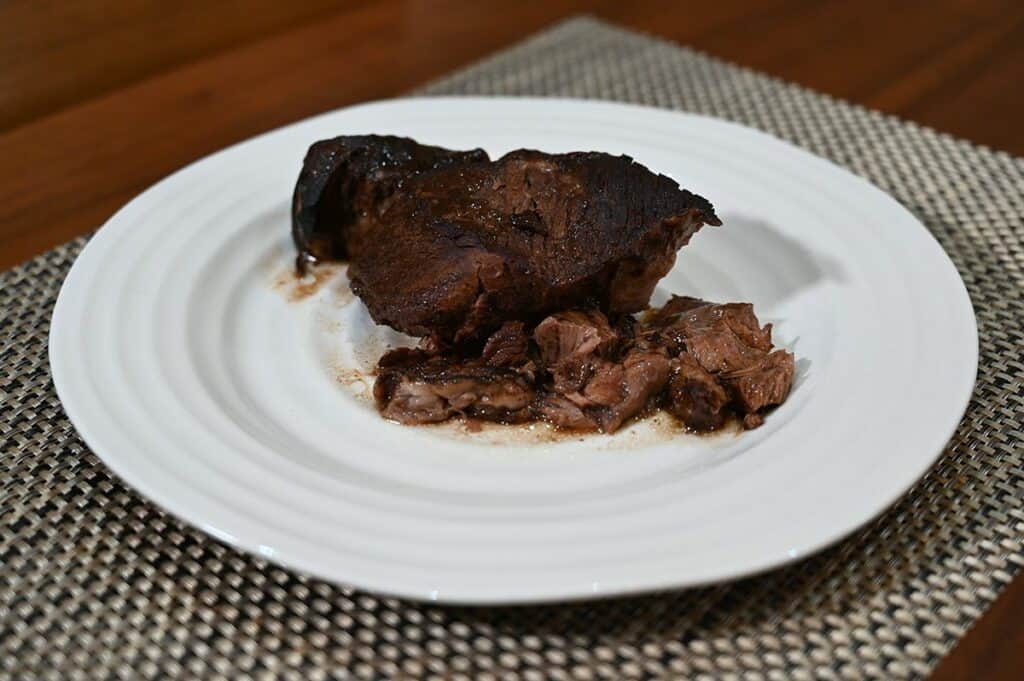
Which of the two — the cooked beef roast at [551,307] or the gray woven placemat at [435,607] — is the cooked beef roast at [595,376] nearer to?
the cooked beef roast at [551,307]

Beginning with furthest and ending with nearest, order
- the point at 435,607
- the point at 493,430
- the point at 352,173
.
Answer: the point at 352,173
the point at 493,430
the point at 435,607

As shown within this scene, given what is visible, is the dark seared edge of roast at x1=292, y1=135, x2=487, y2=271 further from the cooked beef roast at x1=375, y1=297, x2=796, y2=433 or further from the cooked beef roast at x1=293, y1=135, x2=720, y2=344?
the cooked beef roast at x1=375, y1=297, x2=796, y2=433

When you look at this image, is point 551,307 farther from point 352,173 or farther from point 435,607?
point 435,607

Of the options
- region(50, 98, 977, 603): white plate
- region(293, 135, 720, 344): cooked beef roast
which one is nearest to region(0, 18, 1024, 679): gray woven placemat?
region(50, 98, 977, 603): white plate

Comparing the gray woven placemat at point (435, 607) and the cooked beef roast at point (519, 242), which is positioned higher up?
the cooked beef roast at point (519, 242)

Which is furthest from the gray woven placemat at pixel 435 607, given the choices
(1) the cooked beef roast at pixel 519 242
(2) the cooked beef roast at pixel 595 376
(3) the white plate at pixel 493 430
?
(1) the cooked beef roast at pixel 519 242

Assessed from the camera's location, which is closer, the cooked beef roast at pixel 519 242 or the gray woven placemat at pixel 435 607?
the gray woven placemat at pixel 435 607

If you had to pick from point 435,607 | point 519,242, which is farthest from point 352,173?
point 435,607
